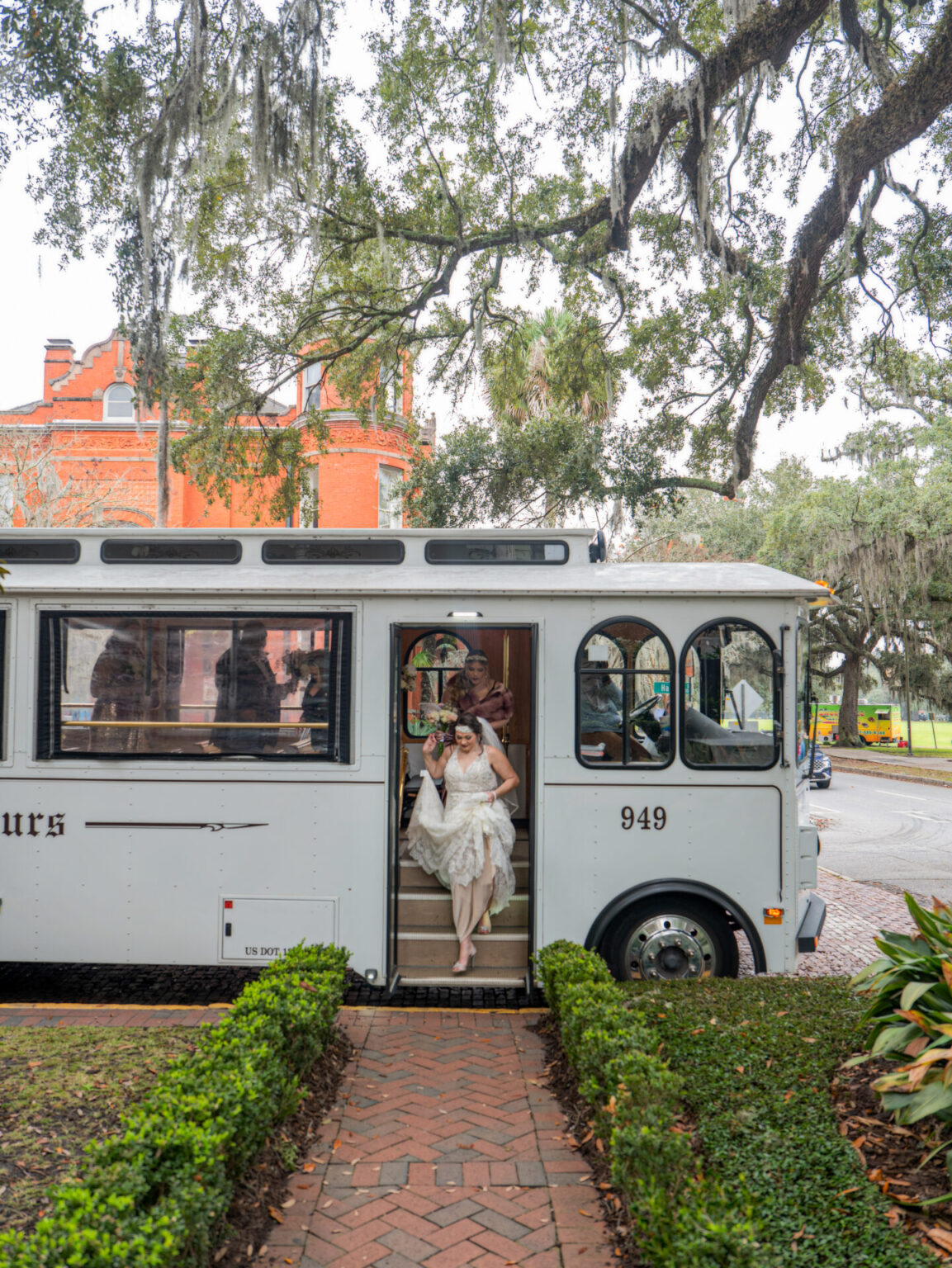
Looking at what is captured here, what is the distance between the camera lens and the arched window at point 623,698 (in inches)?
234

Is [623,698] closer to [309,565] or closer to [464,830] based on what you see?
[464,830]

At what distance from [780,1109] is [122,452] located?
25221mm

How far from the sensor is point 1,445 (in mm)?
24453

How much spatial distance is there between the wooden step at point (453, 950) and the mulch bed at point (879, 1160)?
1.67 m

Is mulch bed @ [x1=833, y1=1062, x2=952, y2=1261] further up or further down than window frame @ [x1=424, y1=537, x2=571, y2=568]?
further down

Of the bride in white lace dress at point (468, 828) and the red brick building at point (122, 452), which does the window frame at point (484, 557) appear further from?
the red brick building at point (122, 452)

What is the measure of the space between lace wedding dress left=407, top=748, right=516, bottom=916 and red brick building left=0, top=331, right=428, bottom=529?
18.1 m

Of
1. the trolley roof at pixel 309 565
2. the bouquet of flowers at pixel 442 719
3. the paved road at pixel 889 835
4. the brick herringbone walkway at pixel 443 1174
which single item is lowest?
the paved road at pixel 889 835

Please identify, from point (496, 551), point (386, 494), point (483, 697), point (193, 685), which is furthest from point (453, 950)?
point (386, 494)

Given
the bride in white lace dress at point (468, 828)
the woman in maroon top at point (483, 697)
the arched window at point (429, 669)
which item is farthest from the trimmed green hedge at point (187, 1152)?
the arched window at point (429, 669)

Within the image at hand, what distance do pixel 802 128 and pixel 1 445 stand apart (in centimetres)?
2110

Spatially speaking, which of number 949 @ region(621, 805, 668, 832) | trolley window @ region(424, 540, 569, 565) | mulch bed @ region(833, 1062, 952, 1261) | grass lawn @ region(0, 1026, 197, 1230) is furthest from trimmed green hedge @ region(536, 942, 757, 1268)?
trolley window @ region(424, 540, 569, 565)

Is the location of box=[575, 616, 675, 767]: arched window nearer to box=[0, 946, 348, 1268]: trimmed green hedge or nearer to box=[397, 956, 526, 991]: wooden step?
box=[397, 956, 526, 991]: wooden step

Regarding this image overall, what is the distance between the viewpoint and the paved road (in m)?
11.1
